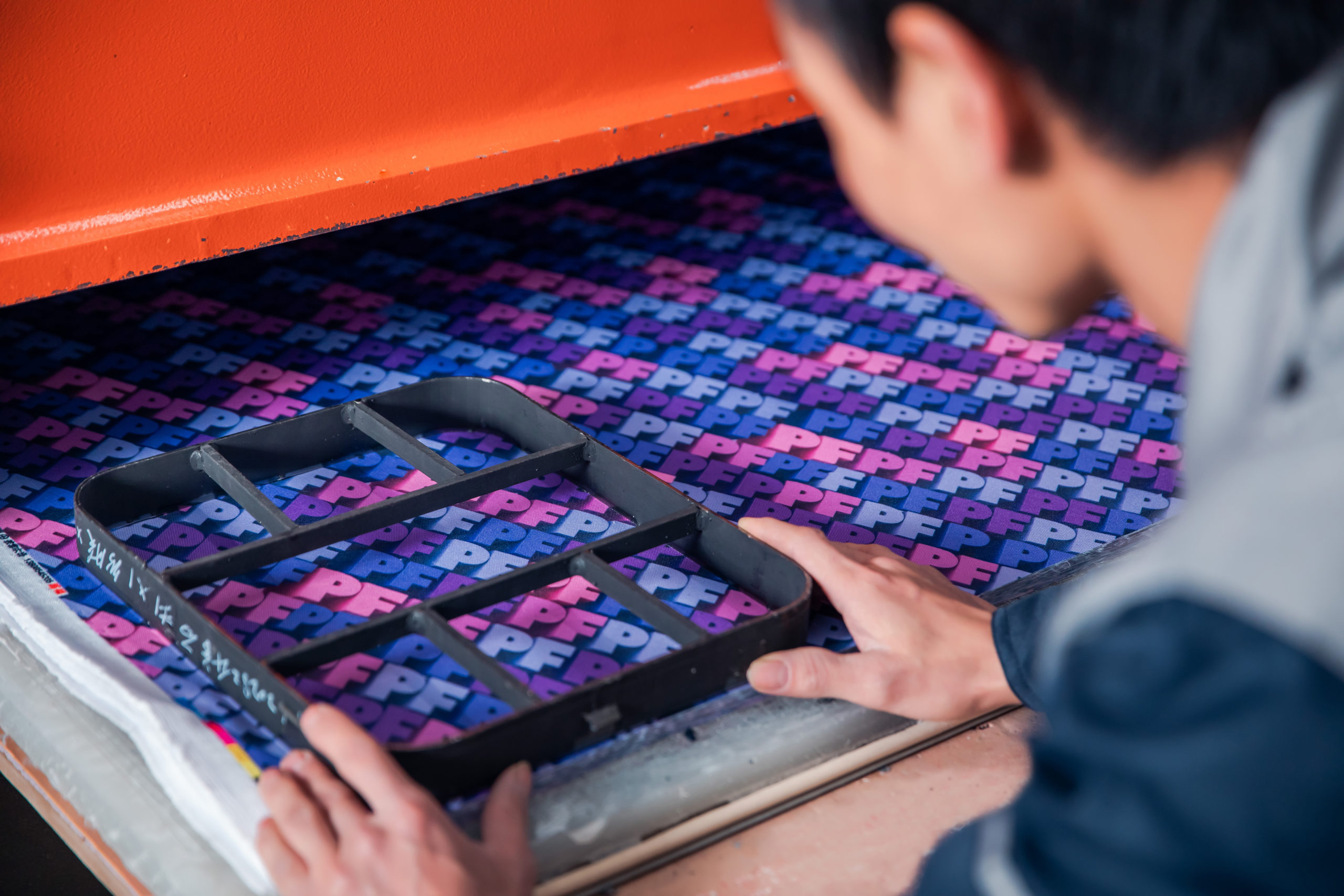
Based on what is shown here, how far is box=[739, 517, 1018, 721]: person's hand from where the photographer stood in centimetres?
97

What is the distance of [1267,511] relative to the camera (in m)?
0.48

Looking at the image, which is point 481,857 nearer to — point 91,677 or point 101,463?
point 91,677

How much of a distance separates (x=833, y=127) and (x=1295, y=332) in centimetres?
29

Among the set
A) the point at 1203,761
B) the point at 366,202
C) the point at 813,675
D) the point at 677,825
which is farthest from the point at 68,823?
the point at 1203,761

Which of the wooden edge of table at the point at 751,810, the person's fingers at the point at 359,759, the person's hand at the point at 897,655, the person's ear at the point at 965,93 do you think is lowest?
the wooden edge of table at the point at 751,810

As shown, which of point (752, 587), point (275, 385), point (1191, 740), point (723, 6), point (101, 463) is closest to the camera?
point (1191, 740)

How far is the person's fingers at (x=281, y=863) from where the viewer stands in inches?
30.9

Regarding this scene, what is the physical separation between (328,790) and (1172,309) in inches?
24.5

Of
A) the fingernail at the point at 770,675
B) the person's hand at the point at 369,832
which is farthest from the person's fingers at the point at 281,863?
the fingernail at the point at 770,675

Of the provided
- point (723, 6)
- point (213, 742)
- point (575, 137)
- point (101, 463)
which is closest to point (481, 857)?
point (213, 742)

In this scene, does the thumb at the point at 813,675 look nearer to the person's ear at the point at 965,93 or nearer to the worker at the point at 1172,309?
the worker at the point at 1172,309

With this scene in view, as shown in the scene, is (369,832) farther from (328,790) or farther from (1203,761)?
(1203,761)

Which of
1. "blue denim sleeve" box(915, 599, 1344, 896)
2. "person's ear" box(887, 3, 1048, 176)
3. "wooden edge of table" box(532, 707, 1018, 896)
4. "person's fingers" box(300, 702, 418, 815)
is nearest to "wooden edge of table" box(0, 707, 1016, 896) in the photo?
"wooden edge of table" box(532, 707, 1018, 896)

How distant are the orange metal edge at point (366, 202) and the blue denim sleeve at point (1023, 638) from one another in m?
0.83
